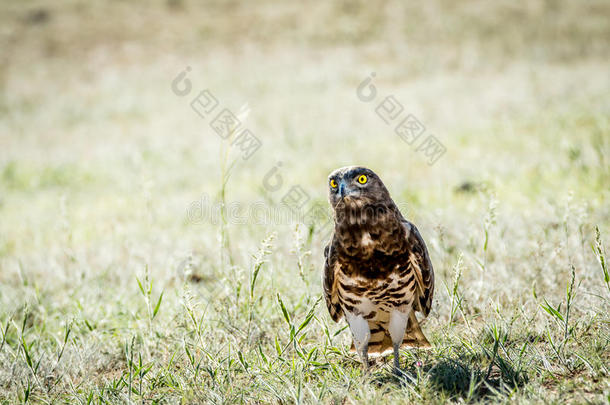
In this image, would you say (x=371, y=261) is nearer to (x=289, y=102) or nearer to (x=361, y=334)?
(x=361, y=334)

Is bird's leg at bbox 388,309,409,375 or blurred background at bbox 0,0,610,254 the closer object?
bird's leg at bbox 388,309,409,375

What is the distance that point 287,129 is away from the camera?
10875 millimetres

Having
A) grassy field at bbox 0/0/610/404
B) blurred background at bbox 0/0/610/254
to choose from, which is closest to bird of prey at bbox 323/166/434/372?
grassy field at bbox 0/0/610/404

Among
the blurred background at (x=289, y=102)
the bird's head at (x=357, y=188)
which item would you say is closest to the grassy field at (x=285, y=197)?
the blurred background at (x=289, y=102)

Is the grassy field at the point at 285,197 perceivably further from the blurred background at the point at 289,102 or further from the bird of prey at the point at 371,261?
the bird of prey at the point at 371,261

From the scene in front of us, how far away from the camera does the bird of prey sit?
253cm

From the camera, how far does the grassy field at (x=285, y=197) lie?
2617mm

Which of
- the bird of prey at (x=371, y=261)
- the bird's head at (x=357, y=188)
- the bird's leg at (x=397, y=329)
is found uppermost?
the bird's head at (x=357, y=188)

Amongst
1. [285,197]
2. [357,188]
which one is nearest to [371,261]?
[357,188]

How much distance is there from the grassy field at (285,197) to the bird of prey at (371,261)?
0.23 m

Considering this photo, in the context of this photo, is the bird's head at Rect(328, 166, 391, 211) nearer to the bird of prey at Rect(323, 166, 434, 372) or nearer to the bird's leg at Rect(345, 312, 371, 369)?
the bird of prey at Rect(323, 166, 434, 372)

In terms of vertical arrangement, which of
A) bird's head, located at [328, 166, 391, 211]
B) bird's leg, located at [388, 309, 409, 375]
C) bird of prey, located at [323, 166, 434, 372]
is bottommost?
bird's leg, located at [388, 309, 409, 375]

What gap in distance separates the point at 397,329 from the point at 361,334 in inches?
8.0

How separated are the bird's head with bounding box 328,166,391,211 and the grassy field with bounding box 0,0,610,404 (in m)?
0.45
